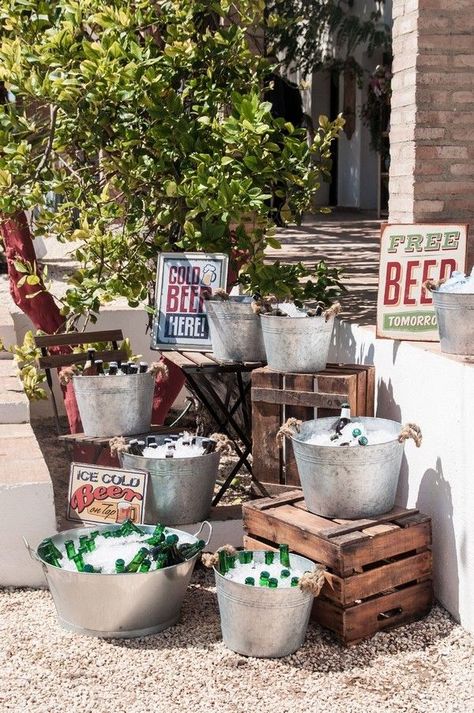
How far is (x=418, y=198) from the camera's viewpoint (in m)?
6.07

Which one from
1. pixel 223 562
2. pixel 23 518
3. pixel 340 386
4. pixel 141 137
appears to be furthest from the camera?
pixel 141 137

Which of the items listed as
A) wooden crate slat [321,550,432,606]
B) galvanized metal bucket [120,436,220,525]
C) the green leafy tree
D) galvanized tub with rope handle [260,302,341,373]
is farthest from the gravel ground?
the green leafy tree

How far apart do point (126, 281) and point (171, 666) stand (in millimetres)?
2379

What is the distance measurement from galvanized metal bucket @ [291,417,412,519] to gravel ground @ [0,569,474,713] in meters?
0.48

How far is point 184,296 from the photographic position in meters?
5.50

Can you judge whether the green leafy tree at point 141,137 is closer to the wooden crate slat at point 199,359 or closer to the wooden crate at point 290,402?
the wooden crate slat at point 199,359

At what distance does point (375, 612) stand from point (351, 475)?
0.52 m

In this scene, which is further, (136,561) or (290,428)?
(290,428)

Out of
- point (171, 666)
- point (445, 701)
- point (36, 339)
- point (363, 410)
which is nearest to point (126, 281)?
point (36, 339)

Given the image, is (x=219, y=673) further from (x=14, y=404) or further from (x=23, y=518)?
(x=14, y=404)

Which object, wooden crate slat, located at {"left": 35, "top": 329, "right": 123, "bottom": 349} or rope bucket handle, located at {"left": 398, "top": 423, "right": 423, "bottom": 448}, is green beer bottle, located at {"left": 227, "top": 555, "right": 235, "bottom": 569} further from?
wooden crate slat, located at {"left": 35, "top": 329, "right": 123, "bottom": 349}

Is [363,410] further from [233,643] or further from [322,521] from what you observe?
[233,643]

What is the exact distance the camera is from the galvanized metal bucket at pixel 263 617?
3.81 metres

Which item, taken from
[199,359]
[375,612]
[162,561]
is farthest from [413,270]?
[162,561]
